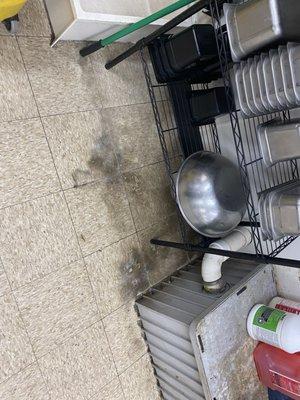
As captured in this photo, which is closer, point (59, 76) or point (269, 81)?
point (269, 81)

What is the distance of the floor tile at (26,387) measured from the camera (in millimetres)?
1333

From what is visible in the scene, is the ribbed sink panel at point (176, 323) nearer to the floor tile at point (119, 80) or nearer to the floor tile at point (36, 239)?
the floor tile at point (36, 239)

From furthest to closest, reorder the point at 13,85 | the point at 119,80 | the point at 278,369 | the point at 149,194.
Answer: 1. the point at 149,194
2. the point at 119,80
3. the point at 278,369
4. the point at 13,85

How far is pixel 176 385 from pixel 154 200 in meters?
0.95

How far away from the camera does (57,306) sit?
147cm

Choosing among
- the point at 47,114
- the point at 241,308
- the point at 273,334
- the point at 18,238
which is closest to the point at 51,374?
the point at 18,238

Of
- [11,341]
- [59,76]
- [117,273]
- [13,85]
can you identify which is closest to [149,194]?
[117,273]

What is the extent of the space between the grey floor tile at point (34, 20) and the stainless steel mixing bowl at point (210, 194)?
862 millimetres

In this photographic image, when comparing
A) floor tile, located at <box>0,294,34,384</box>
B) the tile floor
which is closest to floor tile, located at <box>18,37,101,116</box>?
the tile floor

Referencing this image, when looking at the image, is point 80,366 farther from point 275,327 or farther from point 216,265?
point 275,327

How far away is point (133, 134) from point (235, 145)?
628 millimetres

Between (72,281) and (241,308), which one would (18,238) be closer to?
(72,281)

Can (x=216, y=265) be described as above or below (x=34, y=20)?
below

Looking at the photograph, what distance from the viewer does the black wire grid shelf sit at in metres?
1.27
